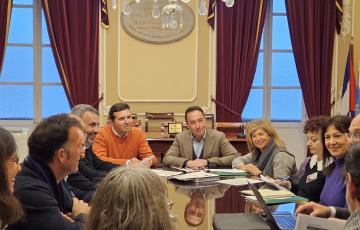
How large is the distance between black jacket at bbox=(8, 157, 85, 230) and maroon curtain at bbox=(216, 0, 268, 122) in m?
5.20

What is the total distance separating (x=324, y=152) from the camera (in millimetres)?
3014

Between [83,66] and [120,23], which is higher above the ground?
[120,23]

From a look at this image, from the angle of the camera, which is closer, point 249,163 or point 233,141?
point 249,163

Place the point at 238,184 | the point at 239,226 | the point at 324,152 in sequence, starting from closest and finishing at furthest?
1. the point at 239,226
2. the point at 324,152
3. the point at 238,184

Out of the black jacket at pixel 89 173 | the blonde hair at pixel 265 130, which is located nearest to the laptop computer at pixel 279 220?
the black jacket at pixel 89 173

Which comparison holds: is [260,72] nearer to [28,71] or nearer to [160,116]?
[160,116]

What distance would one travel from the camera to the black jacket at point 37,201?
189cm

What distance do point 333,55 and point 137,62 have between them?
A: 9.83ft

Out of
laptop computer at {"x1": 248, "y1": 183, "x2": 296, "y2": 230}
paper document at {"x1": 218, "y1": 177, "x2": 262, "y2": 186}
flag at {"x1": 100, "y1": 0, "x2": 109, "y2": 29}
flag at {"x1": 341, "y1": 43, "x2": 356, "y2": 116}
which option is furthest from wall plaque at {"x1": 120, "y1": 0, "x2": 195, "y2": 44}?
laptop computer at {"x1": 248, "y1": 183, "x2": 296, "y2": 230}

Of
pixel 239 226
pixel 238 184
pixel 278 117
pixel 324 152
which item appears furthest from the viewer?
pixel 278 117

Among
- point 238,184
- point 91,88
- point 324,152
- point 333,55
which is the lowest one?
point 238,184

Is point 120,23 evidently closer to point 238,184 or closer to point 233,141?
point 233,141

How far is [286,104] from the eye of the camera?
749 centimetres

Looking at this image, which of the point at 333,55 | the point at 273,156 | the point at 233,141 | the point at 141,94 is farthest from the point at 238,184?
the point at 333,55
